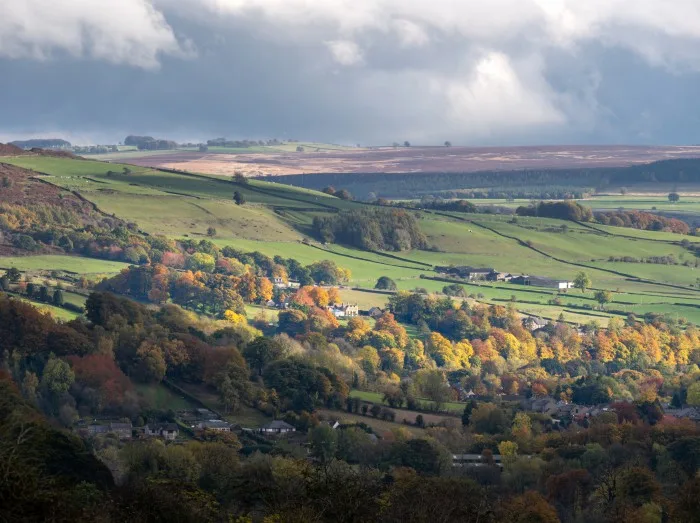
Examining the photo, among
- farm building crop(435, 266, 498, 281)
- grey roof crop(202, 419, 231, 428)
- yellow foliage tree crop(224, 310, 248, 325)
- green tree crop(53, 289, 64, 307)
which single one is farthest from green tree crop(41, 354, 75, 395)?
farm building crop(435, 266, 498, 281)

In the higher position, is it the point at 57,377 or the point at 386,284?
the point at 57,377

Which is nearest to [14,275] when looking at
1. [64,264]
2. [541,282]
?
[64,264]

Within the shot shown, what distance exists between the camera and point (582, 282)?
115 m

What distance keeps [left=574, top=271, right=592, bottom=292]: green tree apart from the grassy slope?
177 centimetres

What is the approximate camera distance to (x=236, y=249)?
397 feet

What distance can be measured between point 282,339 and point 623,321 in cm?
2351

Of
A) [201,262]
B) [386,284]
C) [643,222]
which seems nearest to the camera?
[386,284]

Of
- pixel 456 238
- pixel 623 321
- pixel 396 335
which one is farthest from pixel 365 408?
pixel 456 238

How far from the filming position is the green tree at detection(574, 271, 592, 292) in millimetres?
114688

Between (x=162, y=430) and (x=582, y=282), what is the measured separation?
183ft

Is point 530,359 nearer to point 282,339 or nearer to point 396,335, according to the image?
point 396,335

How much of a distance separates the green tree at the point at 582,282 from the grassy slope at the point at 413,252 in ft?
5.81

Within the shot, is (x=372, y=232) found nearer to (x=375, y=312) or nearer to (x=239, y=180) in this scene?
(x=239, y=180)

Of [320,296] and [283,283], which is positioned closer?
[320,296]
